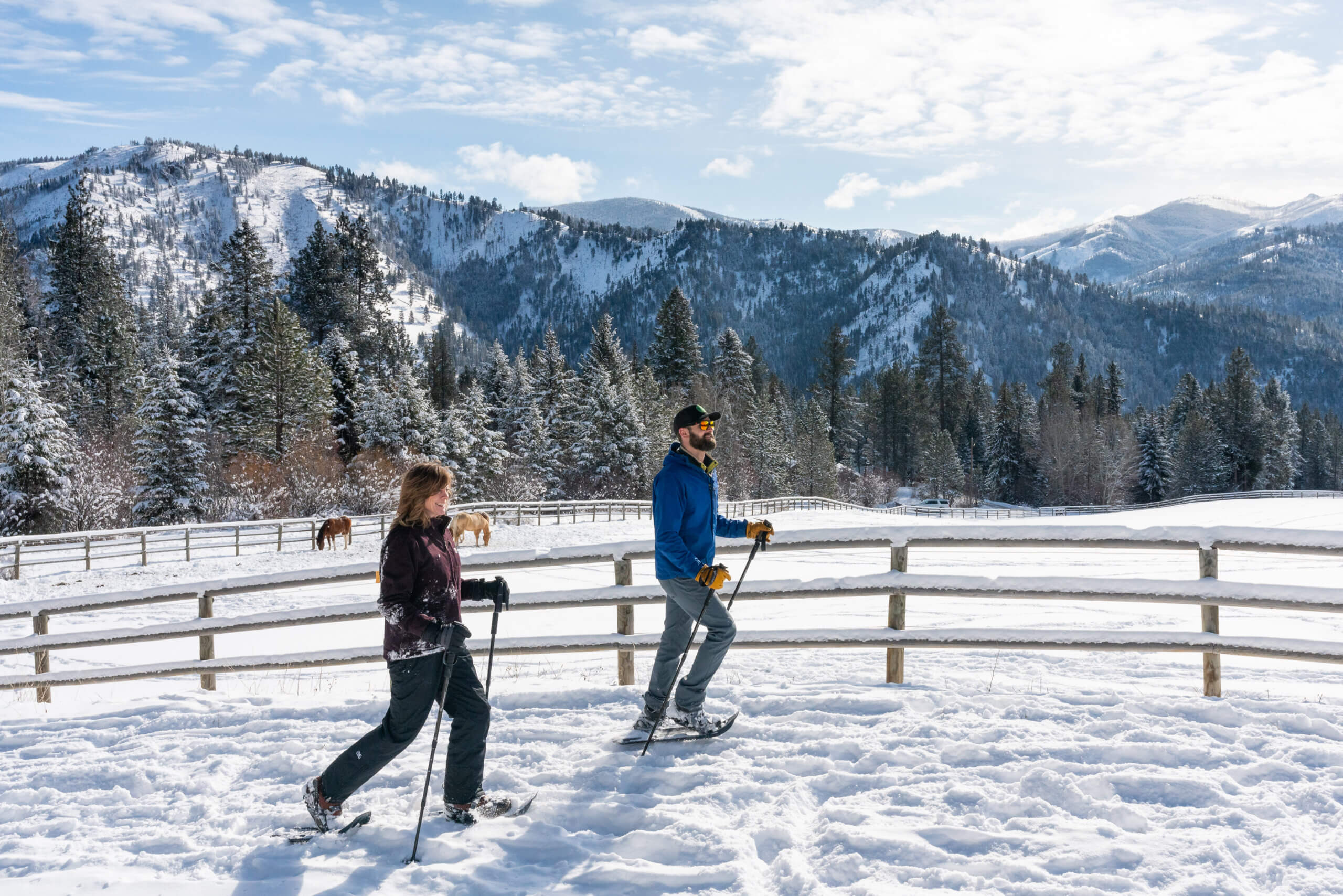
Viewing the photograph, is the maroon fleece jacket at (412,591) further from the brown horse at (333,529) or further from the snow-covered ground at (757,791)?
the brown horse at (333,529)

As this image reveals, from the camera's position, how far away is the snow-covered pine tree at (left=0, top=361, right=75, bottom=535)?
29.0 m

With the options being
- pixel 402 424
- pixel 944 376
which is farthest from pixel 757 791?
pixel 944 376

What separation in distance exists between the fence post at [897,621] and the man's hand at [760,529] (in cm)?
135

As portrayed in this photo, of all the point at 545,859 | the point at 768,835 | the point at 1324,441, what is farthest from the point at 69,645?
the point at 1324,441

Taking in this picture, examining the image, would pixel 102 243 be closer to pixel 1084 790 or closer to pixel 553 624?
pixel 553 624

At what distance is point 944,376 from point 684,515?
9816 cm

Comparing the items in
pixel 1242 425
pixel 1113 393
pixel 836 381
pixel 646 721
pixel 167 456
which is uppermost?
pixel 836 381

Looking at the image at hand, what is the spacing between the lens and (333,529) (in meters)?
24.7

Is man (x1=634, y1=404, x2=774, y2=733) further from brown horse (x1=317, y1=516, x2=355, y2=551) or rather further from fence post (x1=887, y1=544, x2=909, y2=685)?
brown horse (x1=317, y1=516, x2=355, y2=551)

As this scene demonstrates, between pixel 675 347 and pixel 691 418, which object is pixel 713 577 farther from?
pixel 675 347

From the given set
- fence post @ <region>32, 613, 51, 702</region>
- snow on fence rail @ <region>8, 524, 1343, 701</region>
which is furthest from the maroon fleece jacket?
fence post @ <region>32, 613, 51, 702</region>

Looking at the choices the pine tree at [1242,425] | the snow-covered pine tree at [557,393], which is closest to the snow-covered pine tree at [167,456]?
the snow-covered pine tree at [557,393]

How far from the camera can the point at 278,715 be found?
6.43 m

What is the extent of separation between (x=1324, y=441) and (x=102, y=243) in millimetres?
124275
